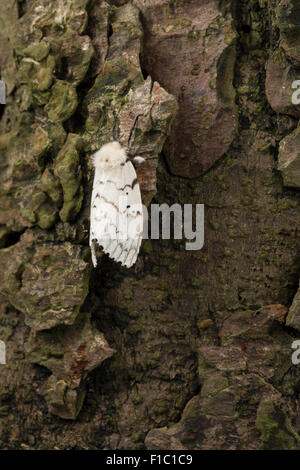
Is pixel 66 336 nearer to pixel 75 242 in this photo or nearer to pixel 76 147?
pixel 75 242

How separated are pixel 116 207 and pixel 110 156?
0.10 metres

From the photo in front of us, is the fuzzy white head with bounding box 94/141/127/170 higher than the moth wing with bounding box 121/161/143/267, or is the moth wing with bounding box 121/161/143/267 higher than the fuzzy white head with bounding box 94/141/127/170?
Answer: the fuzzy white head with bounding box 94/141/127/170

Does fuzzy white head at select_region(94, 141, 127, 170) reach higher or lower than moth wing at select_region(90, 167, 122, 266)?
higher

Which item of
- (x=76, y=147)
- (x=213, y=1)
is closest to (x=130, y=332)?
(x=76, y=147)

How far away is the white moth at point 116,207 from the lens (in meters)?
1.11

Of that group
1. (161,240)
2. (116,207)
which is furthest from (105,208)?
(161,240)

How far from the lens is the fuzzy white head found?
112 cm

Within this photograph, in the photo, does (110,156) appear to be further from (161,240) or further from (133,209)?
(161,240)

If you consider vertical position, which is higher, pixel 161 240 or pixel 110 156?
pixel 110 156

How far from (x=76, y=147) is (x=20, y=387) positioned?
54 cm

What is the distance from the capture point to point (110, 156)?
3.68ft

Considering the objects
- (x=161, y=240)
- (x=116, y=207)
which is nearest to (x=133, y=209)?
(x=116, y=207)

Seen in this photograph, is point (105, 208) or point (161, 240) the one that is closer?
point (105, 208)

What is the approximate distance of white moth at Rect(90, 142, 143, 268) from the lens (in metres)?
1.11
